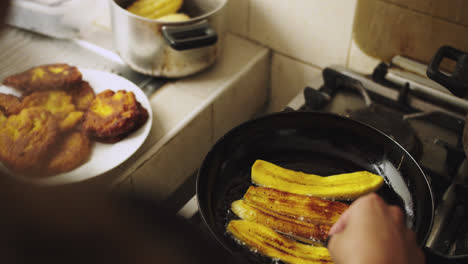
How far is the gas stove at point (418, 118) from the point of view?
0.67 meters

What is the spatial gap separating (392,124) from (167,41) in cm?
44

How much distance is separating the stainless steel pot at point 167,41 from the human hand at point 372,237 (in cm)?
57

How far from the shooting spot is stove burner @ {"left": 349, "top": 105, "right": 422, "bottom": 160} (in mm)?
744

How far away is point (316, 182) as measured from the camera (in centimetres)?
69

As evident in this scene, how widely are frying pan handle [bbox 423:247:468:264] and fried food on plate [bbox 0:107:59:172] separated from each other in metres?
0.53

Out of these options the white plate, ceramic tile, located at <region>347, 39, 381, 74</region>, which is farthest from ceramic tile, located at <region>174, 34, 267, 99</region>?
ceramic tile, located at <region>347, 39, 381, 74</region>

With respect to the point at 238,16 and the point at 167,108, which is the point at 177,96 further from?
the point at 238,16

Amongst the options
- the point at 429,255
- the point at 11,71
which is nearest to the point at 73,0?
the point at 11,71

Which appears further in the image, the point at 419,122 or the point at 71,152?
the point at 419,122

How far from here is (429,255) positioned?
1.82 ft

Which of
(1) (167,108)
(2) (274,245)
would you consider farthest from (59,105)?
(2) (274,245)

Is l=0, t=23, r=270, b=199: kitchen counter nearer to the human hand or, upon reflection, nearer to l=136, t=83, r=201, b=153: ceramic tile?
l=136, t=83, r=201, b=153: ceramic tile

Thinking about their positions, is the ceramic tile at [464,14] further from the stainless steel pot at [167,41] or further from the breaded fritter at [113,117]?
the breaded fritter at [113,117]

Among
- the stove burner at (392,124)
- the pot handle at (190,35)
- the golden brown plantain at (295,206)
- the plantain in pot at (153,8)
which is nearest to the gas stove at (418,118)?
the stove burner at (392,124)
